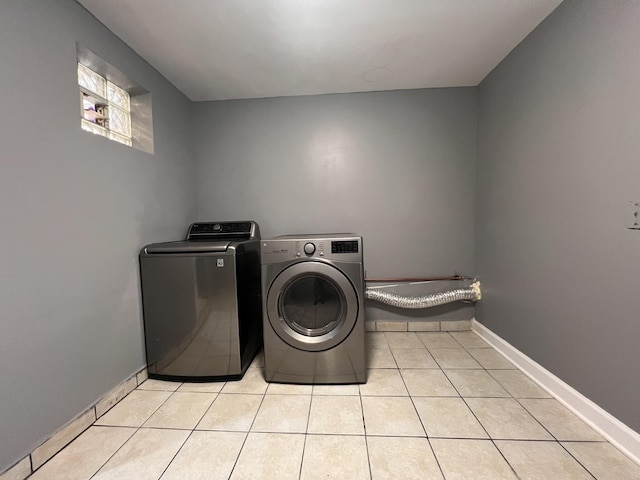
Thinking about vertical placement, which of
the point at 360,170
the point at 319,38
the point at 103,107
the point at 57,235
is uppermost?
the point at 319,38

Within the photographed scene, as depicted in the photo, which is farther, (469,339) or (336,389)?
(469,339)

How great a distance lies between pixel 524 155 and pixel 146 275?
8.59 feet

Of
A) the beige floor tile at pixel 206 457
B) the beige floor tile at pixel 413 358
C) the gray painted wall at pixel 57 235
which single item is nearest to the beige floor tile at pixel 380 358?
the beige floor tile at pixel 413 358

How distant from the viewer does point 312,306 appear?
1.63m

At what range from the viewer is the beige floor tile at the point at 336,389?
4.93 feet

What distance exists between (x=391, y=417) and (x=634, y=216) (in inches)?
55.8

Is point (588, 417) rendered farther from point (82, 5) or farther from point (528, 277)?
point (82, 5)

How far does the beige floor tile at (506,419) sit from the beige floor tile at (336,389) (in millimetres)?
632

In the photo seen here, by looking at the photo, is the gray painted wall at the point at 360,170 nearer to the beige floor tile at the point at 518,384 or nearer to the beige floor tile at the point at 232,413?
the beige floor tile at the point at 518,384

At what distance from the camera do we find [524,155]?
1.65 m

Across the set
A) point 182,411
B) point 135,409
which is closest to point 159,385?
point 135,409

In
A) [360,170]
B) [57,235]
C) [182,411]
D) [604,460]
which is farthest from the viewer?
[360,170]

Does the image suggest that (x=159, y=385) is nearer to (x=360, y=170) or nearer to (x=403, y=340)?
(x=403, y=340)

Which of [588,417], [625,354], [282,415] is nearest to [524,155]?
[625,354]
